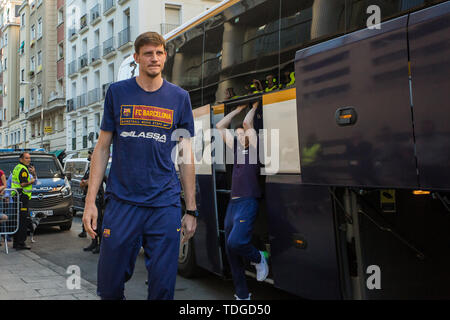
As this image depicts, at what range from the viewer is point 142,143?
3.18m

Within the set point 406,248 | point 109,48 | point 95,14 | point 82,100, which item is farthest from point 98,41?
point 406,248

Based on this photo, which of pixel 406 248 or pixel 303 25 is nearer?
pixel 406 248

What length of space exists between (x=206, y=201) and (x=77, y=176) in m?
13.0

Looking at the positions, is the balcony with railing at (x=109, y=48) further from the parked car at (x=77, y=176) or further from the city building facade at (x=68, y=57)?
the parked car at (x=77, y=176)

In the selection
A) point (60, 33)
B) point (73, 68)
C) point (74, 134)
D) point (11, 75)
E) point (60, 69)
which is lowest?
point (74, 134)

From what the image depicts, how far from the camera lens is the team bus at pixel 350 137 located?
10.4 feet

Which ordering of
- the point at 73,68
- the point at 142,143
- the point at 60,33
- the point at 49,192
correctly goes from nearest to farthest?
the point at 142,143 → the point at 49,192 → the point at 73,68 → the point at 60,33

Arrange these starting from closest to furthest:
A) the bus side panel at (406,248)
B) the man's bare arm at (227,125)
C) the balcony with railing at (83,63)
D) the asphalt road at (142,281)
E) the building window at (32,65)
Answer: the bus side panel at (406,248), the man's bare arm at (227,125), the asphalt road at (142,281), the balcony with railing at (83,63), the building window at (32,65)

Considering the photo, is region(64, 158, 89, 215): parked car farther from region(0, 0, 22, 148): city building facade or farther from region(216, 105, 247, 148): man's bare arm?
region(0, 0, 22, 148): city building facade

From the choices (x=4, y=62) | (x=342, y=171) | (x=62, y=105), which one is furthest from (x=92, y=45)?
(x=342, y=171)

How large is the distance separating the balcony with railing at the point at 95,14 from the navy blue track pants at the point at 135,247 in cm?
3792

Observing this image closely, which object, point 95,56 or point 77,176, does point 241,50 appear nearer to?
point 77,176

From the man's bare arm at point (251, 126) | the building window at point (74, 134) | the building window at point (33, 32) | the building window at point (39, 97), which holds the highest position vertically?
the building window at point (33, 32)

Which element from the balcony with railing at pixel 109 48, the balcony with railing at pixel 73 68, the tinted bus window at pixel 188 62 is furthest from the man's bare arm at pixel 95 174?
Result: the balcony with railing at pixel 73 68
